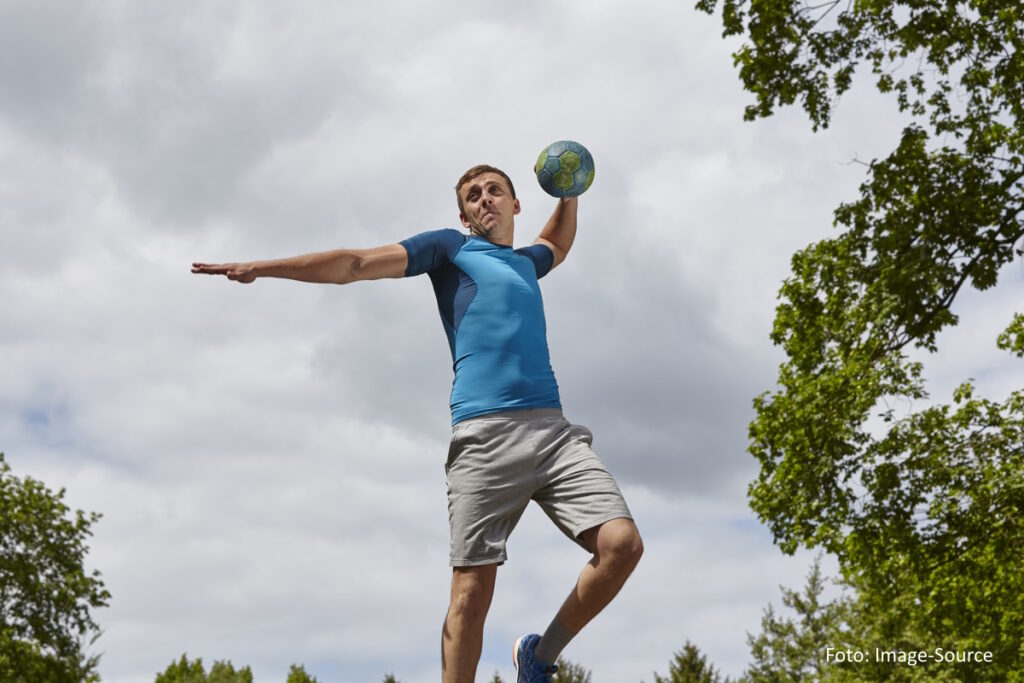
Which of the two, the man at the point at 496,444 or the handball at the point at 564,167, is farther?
the handball at the point at 564,167

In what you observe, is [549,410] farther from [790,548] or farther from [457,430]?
[790,548]

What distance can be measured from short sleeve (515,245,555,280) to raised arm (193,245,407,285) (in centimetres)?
90

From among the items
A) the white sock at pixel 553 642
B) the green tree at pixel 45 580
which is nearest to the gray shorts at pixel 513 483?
the white sock at pixel 553 642

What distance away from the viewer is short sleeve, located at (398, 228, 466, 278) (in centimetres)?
504

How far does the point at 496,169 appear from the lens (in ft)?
18.1

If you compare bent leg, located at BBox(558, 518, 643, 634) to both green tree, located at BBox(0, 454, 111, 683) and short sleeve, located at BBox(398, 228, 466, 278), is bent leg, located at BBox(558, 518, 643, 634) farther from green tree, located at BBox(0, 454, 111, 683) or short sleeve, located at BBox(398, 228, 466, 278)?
green tree, located at BBox(0, 454, 111, 683)

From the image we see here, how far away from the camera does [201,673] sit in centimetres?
6838

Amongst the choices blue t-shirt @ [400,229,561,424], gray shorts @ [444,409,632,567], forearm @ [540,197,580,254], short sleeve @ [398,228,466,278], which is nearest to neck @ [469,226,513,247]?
blue t-shirt @ [400,229,561,424]

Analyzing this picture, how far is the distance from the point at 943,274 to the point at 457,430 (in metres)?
12.6

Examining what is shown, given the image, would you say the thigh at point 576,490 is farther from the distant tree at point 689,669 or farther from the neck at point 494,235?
the distant tree at point 689,669

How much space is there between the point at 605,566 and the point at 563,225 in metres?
2.29

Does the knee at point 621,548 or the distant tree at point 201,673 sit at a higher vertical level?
the distant tree at point 201,673

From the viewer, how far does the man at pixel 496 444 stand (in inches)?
181

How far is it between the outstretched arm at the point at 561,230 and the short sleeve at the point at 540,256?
0.05 metres
